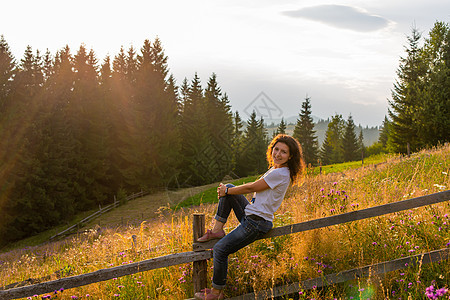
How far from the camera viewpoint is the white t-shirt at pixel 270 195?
3838 mm

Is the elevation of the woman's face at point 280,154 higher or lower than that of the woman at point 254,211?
higher

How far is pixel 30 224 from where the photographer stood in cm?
2455

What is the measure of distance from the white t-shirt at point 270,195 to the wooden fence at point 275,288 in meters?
0.34

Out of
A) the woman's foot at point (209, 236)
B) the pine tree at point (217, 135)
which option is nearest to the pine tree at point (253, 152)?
the pine tree at point (217, 135)

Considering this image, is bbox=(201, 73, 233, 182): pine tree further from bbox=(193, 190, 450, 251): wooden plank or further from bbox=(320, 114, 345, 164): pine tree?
bbox=(193, 190, 450, 251): wooden plank

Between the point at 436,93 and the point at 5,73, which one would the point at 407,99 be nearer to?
the point at 436,93

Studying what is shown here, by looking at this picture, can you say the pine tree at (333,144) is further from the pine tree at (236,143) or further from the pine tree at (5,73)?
the pine tree at (5,73)

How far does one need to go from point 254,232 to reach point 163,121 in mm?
30412

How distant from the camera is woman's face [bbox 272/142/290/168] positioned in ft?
13.3

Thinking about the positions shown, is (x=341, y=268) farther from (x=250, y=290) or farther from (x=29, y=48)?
(x=29, y=48)

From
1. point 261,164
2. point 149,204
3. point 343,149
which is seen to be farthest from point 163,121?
point 343,149

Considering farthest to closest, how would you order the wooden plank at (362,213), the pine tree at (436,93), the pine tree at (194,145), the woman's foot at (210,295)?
1. the pine tree at (194,145)
2. the pine tree at (436,93)
3. the wooden plank at (362,213)
4. the woman's foot at (210,295)

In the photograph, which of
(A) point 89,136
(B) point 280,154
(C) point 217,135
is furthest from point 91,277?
(C) point 217,135

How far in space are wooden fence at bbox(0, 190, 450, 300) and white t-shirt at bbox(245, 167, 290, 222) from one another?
340 millimetres
